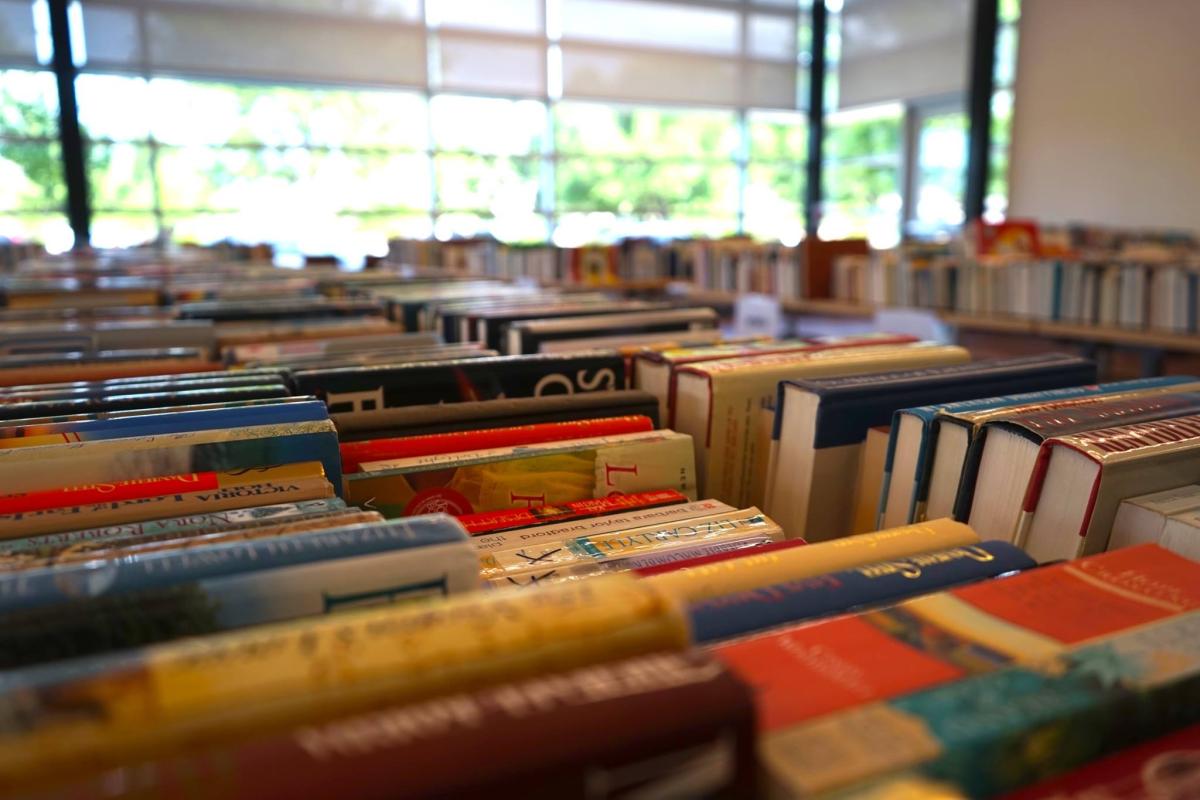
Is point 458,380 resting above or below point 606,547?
above

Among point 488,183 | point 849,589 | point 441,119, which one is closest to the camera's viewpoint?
point 849,589

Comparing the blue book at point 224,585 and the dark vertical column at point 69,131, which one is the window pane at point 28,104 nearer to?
the dark vertical column at point 69,131

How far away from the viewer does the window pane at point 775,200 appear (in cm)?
1103

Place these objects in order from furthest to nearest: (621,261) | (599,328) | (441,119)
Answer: (441,119), (621,261), (599,328)

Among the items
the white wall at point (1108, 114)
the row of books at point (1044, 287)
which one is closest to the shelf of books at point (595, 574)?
the row of books at point (1044, 287)

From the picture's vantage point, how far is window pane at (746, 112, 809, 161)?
10.9 metres

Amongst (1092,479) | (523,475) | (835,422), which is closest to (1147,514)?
(1092,479)

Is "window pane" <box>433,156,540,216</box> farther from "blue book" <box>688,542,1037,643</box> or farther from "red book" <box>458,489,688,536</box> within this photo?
"blue book" <box>688,542,1037,643</box>

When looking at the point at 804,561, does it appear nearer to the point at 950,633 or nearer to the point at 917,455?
the point at 950,633

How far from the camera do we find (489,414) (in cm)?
98

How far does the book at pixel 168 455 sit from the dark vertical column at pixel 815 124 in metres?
10.9

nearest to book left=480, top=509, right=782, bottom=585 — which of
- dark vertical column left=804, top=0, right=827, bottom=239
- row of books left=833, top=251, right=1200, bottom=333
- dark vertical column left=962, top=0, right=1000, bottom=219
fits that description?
row of books left=833, top=251, right=1200, bottom=333

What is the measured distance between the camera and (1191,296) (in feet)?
12.3

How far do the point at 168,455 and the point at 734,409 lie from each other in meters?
0.61
